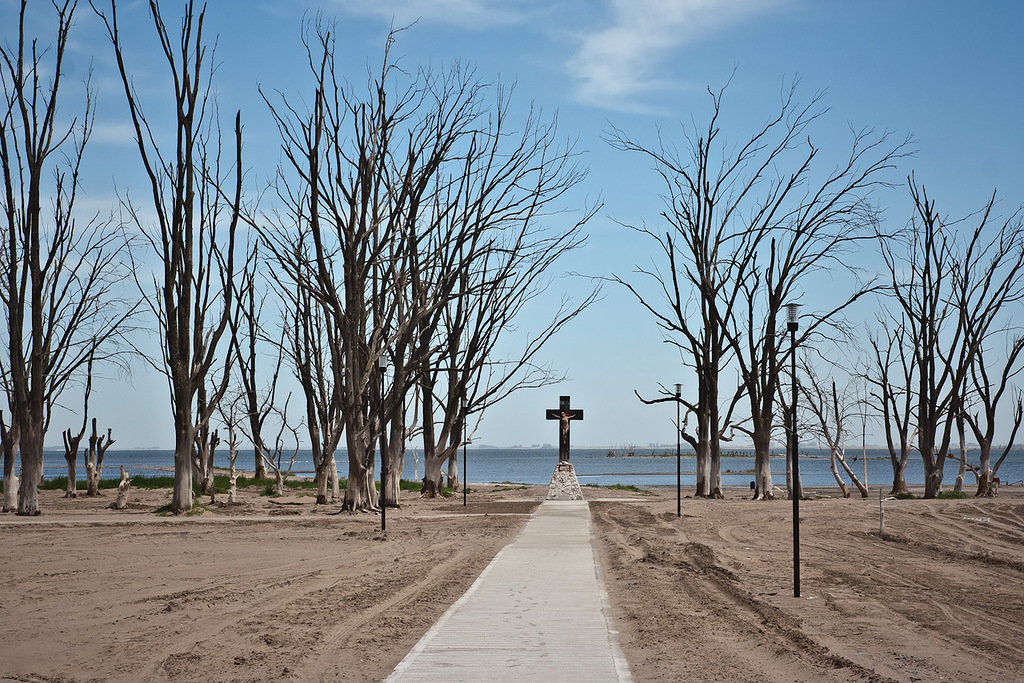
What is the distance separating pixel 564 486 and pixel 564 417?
318cm

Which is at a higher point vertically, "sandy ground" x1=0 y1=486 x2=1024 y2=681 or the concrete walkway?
the concrete walkway

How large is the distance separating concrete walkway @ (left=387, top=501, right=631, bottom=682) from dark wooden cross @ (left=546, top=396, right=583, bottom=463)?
19011 millimetres

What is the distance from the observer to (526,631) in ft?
29.2

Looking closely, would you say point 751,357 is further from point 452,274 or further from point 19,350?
point 19,350

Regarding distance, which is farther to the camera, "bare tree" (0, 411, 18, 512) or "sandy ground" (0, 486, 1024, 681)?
"bare tree" (0, 411, 18, 512)

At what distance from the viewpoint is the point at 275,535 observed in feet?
66.7

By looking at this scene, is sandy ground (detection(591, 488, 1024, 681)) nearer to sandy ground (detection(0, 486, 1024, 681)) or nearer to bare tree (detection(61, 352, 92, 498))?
sandy ground (detection(0, 486, 1024, 681))

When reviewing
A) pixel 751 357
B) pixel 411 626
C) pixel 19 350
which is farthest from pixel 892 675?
pixel 751 357

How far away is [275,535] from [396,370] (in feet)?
26.4

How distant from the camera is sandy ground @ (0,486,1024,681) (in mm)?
8289

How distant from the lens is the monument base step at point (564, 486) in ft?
104

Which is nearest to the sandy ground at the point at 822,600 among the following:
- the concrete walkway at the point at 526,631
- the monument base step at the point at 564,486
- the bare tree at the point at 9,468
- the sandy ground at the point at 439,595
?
the sandy ground at the point at 439,595

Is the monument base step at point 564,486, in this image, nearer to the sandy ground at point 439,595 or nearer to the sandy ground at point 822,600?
the sandy ground at point 439,595

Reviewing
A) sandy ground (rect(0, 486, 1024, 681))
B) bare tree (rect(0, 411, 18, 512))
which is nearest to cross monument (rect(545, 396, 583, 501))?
sandy ground (rect(0, 486, 1024, 681))
